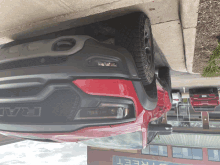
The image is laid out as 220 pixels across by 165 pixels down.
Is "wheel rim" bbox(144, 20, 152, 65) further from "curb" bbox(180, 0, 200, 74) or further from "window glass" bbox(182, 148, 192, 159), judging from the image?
"window glass" bbox(182, 148, 192, 159)

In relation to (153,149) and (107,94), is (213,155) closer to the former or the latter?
(153,149)

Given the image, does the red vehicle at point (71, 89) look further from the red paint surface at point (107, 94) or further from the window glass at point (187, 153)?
the window glass at point (187, 153)

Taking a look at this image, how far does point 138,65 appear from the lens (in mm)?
1781

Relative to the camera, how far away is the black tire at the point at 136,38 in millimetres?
1803

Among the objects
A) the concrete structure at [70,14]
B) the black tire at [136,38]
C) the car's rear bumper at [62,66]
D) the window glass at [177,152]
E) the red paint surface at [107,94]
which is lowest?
the window glass at [177,152]

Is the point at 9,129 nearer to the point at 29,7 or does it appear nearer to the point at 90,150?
the point at 29,7

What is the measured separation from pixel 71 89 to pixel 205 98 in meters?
7.52

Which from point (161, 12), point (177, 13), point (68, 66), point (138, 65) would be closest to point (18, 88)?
point (68, 66)

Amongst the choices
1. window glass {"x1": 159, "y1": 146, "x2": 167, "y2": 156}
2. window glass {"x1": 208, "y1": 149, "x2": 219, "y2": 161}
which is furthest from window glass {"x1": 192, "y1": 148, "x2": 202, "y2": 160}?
window glass {"x1": 159, "y1": 146, "x2": 167, "y2": 156}

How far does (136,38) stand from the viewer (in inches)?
72.5

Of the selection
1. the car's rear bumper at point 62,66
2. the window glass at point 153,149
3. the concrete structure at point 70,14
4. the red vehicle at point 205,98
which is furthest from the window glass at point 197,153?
the car's rear bumper at point 62,66

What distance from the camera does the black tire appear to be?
1.80 m

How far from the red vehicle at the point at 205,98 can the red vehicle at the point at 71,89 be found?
6708 mm

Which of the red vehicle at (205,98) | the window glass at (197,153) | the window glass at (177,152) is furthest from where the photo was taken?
the window glass at (177,152)
